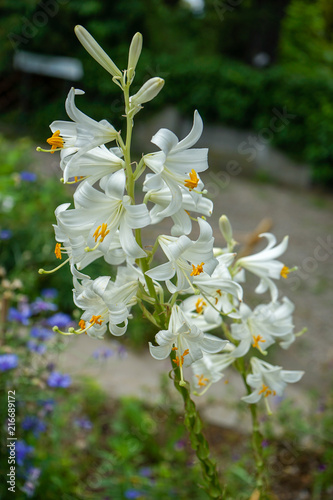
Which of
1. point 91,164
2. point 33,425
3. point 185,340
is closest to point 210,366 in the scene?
point 185,340

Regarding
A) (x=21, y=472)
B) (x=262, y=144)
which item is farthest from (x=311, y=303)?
(x=262, y=144)

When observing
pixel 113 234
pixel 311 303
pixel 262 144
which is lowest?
pixel 262 144

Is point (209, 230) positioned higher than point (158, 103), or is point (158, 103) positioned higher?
point (209, 230)

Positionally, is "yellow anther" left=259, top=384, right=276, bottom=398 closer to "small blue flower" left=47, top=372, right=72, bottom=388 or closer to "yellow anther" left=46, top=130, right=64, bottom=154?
"yellow anther" left=46, top=130, right=64, bottom=154

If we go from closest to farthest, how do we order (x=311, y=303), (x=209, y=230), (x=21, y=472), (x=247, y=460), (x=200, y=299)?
1. (x=209, y=230)
2. (x=200, y=299)
3. (x=21, y=472)
4. (x=247, y=460)
5. (x=311, y=303)

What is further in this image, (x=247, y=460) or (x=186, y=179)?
(x=247, y=460)

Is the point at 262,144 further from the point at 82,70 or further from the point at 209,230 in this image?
the point at 209,230

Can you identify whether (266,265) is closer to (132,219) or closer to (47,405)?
(132,219)
